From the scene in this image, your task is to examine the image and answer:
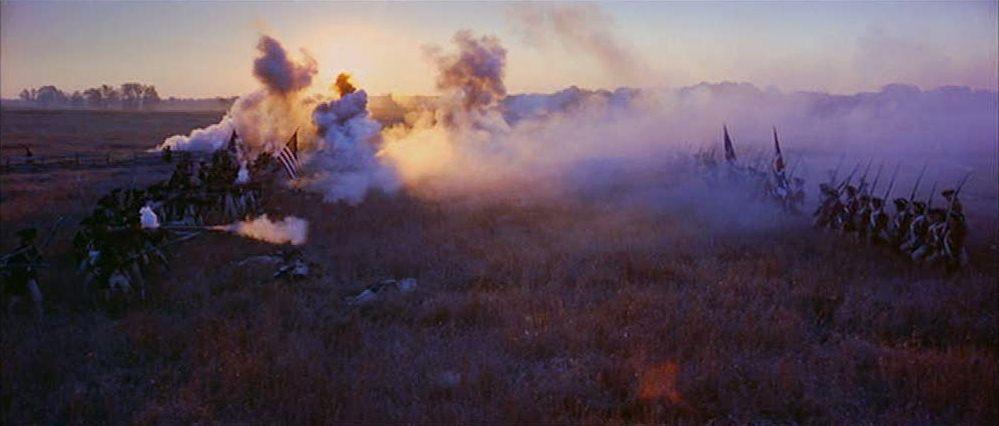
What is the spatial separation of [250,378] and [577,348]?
13.5 feet

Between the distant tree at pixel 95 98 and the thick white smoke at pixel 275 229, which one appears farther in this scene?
the distant tree at pixel 95 98

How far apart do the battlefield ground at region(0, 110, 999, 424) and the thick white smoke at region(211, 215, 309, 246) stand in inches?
21.8

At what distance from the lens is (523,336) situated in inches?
368

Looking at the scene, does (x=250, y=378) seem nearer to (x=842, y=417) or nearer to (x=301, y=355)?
(x=301, y=355)

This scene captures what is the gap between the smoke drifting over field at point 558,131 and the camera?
3159 cm

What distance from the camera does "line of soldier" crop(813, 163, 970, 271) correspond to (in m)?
14.1

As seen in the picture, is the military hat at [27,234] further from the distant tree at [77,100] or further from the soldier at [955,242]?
the distant tree at [77,100]

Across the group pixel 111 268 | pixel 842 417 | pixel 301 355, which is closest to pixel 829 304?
pixel 842 417

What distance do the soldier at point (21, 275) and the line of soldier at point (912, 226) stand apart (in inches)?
645

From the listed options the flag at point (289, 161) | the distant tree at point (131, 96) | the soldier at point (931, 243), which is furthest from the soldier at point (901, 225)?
the distant tree at point (131, 96)

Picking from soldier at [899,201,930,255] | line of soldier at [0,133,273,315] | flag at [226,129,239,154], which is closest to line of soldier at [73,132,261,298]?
line of soldier at [0,133,273,315]

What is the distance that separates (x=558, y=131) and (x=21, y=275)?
134 ft

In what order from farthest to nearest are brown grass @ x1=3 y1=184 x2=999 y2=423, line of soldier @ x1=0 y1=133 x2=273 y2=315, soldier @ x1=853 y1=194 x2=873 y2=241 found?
1. soldier @ x1=853 y1=194 x2=873 y2=241
2. line of soldier @ x1=0 y1=133 x2=273 y2=315
3. brown grass @ x1=3 y1=184 x2=999 y2=423

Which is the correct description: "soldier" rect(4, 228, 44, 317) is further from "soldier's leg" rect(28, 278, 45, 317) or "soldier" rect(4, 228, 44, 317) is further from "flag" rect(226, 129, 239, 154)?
"flag" rect(226, 129, 239, 154)
